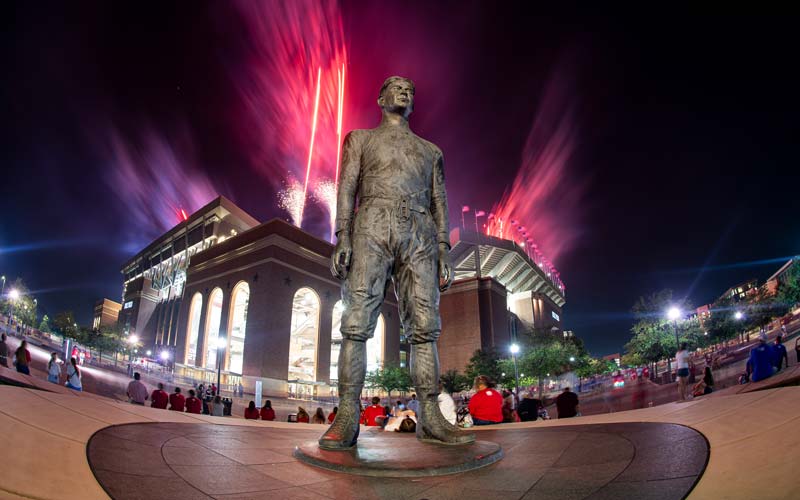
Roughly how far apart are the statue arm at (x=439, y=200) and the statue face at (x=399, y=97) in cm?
58

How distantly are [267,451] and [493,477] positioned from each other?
1558 mm

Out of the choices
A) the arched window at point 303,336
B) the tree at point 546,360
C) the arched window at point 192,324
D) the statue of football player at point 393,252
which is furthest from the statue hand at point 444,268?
the arched window at point 192,324

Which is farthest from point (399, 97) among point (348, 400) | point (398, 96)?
point (348, 400)

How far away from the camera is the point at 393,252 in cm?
381

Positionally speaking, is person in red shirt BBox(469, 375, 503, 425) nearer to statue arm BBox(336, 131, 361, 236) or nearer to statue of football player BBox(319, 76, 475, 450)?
statue of football player BBox(319, 76, 475, 450)

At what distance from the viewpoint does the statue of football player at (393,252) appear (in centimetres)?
355

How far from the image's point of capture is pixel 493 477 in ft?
7.52

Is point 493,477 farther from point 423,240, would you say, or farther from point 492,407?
point 492,407

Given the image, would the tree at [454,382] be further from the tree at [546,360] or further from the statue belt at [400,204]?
the statue belt at [400,204]

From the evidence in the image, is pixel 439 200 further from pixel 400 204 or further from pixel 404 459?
pixel 404 459

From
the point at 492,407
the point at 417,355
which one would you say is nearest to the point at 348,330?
the point at 417,355

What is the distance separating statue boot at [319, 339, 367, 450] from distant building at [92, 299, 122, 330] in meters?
99.9

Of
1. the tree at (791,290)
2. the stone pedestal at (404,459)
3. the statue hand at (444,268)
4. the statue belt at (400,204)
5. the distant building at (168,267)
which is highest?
the distant building at (168,267)

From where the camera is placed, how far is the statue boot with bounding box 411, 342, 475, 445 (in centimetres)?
335
